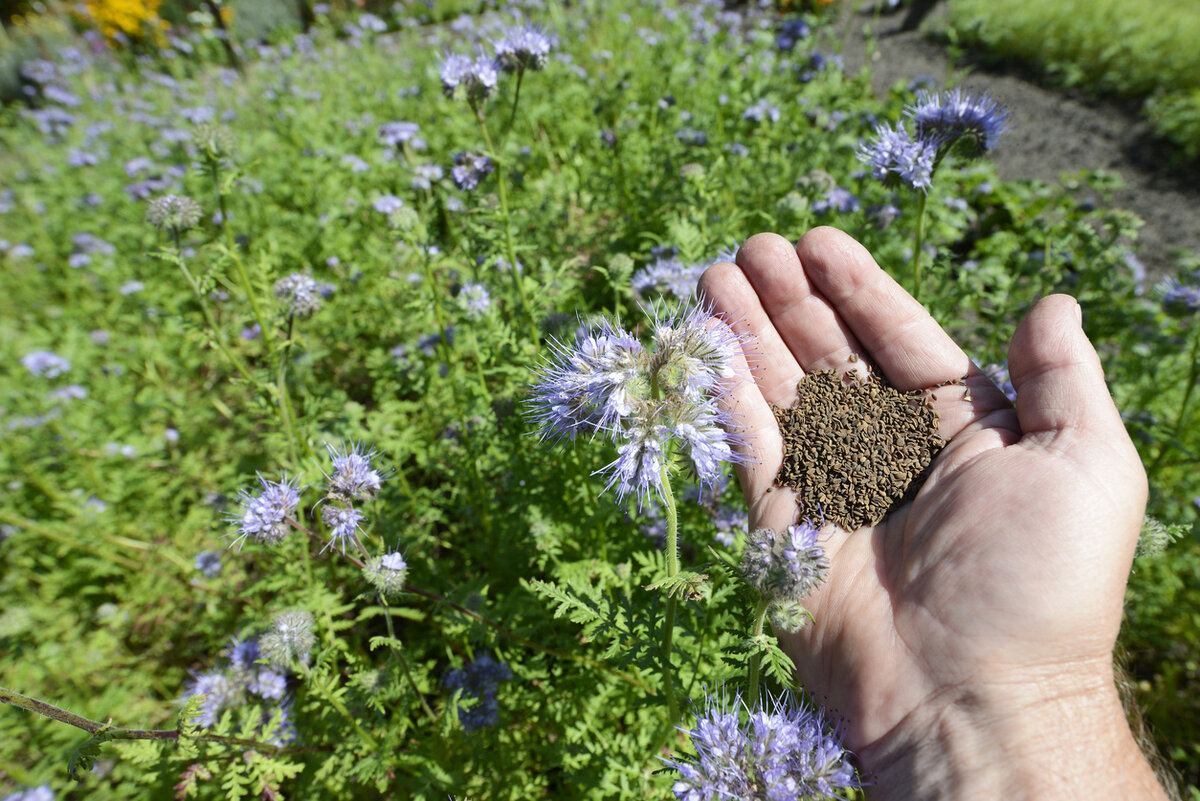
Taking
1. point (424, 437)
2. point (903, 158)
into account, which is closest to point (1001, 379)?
point (903, 158)

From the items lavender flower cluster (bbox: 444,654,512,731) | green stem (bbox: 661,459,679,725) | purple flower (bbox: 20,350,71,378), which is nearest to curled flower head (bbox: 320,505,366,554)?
lavender flower cluster (bbox: 444,654,512,731)

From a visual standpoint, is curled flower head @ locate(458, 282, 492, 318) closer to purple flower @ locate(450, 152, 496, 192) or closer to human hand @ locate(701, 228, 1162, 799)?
purple flower @ locate(450, 152, 496, 192)

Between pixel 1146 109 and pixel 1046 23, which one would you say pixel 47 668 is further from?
pixel 1046 23

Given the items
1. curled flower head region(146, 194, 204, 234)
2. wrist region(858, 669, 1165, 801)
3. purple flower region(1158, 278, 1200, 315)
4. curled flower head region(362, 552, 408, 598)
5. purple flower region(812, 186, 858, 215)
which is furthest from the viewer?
purple flower region(812, 186, 858, 215)

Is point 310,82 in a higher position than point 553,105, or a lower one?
lower

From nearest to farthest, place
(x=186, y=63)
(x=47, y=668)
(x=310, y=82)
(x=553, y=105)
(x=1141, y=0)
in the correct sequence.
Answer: (x=47, y=668)
(x=553, y=105)
(x=310, y=82)
(x=1141, y=0)
(x=186, y=63)

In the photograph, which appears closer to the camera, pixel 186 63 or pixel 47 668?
pixel 47 668

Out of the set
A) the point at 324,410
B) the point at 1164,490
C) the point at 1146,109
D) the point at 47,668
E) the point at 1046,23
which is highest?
the point at 1046,23

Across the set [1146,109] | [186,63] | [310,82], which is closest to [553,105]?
[310,82]
